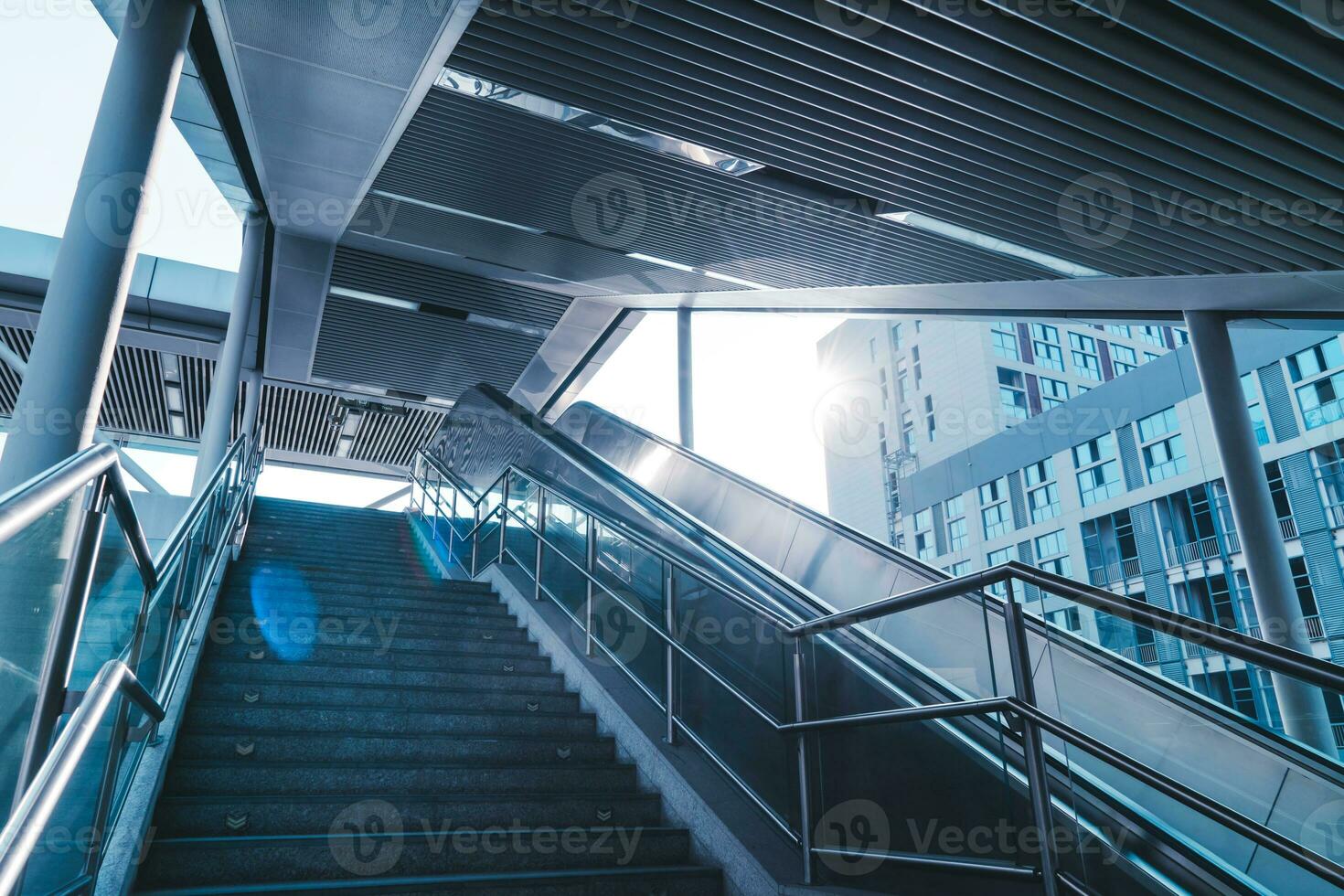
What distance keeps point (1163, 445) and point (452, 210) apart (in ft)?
25.2

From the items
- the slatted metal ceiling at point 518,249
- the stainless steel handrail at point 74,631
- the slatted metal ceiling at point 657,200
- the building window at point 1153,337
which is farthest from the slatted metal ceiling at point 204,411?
the stainless steel handrail at point 74,631

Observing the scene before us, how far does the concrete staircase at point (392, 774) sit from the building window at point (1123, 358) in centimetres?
880

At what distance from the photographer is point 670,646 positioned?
3904mm

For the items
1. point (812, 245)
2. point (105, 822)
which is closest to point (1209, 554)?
point (812, 245)

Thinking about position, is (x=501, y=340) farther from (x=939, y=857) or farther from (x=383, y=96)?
(x=939, y=857)

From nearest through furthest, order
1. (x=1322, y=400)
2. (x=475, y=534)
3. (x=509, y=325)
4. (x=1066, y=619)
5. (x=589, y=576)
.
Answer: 1. (x=1066, y=619)
2. (x=589, y=576)
3. (x=475, y=534)
4. (x=1322, y=400)
5. (x=509, y=325)

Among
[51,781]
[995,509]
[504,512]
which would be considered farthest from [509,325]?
[51,781]

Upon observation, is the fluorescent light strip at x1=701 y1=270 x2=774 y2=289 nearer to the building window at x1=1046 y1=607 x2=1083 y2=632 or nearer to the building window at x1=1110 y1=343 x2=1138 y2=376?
the building window at x1=1110 y1=343 x2=1138 y2=376

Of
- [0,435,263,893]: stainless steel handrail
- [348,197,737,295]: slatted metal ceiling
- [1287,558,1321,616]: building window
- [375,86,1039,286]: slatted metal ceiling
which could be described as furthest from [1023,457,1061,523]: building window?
[0,435,263,893]: stainless steel handrail

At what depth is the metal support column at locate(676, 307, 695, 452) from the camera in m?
11.5

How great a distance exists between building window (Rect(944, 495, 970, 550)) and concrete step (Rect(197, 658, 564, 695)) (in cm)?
918

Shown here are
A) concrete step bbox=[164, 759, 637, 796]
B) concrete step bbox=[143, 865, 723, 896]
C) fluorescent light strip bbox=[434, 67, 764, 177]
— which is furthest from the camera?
fluorescent light strip bbox=[434, 67, 764, 177]

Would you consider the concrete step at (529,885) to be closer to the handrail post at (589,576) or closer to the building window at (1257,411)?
the handrail post at (589,576)

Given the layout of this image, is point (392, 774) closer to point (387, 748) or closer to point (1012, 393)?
point (387, 748)
